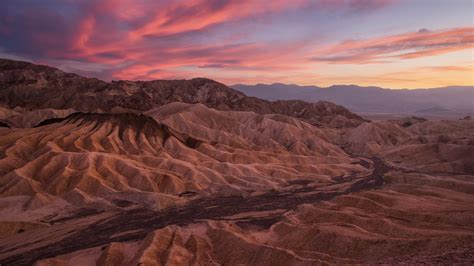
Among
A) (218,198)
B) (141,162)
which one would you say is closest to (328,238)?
(218,198)

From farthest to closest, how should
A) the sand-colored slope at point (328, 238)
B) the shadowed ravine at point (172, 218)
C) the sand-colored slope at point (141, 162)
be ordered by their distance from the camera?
the sand-colored slope at point (141, 162) < the shadowed ravine at point (172, 218) < the sand-colored slope at point (328, 238)

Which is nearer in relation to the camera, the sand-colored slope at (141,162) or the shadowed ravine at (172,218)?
the shadowed ravine at (172,218)

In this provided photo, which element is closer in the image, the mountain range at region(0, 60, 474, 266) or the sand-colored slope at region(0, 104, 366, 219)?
the mountain range at region(0, 60, 474, 266)

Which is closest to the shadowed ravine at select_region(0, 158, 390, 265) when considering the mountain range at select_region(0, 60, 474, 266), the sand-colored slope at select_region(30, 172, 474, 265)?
the mountain range at select_region(0, 60, 474, 266)

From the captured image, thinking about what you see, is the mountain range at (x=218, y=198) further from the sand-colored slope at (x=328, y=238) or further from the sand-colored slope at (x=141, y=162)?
the sand-colored slope at (x=141, y=162)

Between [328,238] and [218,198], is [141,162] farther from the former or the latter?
[328,238]

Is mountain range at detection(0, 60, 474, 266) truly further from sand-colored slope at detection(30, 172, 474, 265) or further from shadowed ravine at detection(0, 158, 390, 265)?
shadowed ravine at detection(0, 158, 390, 265)

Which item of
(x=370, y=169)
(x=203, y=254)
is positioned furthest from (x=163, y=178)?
(x=370, y=169)

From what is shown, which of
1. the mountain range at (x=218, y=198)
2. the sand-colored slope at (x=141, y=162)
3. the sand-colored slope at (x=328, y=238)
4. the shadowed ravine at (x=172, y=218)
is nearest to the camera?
the sand-colored slope at (x=328, y=238)

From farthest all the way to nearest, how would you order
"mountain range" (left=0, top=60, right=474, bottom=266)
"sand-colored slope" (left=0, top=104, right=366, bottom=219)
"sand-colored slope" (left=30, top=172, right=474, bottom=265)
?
"sand-colored slope" (left=0, top=104, right=366, bottom=219) < "mountain range" (left=0, top=60, right=474, bottom=266) < "sand-colored slope" (left=30, top=172, right=474, bottom=265)

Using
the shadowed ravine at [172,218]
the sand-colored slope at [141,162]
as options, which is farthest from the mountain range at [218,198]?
the sand-colored slope at [141,162]
